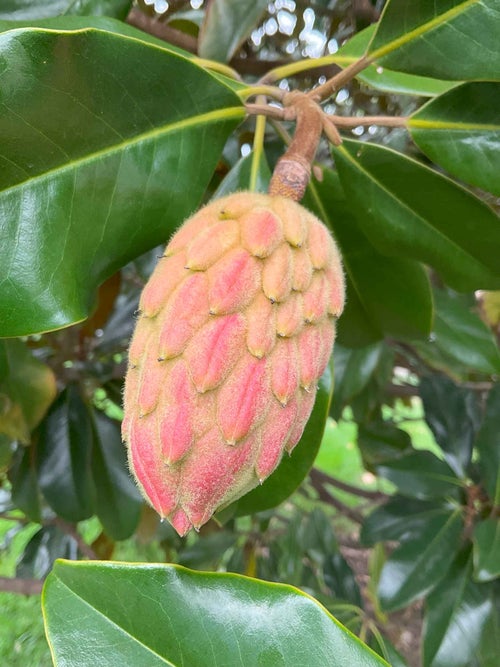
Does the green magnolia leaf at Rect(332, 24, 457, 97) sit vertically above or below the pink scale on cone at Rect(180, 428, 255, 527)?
above

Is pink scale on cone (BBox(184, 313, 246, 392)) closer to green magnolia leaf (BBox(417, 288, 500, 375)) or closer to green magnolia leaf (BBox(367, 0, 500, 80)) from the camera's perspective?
green magnolia leaf (BBox(367, 0, 500, 80))

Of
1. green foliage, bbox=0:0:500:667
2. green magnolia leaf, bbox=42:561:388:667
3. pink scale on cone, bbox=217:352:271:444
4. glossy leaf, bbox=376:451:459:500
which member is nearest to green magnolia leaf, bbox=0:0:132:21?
green foliage, bbox=0:0:500:667

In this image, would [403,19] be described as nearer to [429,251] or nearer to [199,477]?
[429,251]

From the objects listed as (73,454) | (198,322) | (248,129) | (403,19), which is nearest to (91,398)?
(73,454)

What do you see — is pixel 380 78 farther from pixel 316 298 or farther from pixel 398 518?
pixel 398 518

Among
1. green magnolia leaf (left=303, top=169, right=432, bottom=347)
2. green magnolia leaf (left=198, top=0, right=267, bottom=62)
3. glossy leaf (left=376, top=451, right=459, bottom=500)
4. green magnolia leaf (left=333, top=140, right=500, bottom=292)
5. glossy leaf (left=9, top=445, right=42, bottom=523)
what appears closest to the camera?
green magnolia leaf (left=333, top=140, right=500, bottom=292)

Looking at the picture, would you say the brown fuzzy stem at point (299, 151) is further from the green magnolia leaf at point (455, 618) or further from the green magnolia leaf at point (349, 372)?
the green magnolia leaf at point (455, 618)
